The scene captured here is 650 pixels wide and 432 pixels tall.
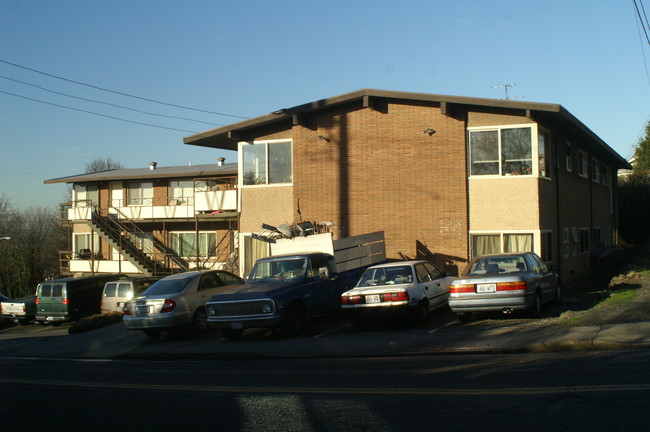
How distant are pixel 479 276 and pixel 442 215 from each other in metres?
6.16

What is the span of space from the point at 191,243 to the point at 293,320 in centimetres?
2296

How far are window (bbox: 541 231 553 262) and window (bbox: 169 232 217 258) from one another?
2046 cm

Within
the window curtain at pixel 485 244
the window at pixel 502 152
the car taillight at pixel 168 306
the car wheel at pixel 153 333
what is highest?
the window at pixel 502 152

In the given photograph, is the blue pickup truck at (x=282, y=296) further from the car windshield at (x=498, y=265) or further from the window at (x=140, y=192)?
the window at (x=140, y=192)

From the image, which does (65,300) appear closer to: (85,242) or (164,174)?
(164,174)

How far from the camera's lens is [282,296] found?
14.7 metres

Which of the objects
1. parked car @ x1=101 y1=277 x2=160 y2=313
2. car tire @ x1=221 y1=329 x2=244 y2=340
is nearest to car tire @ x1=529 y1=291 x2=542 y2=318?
car tire @ x1=221 y1=329 x2=244 y2=340

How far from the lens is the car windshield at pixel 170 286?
667 inches

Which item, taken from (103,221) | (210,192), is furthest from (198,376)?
(103,221)

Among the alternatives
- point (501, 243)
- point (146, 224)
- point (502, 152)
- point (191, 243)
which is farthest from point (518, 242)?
point (146, 224)

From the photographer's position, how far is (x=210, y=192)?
1183 inches

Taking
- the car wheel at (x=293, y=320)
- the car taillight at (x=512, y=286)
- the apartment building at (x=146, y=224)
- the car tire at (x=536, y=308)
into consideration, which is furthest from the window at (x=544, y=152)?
the apartment building at (x=146, y=224)

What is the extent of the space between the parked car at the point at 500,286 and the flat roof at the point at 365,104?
539cm

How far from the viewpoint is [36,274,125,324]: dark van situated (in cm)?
2464
